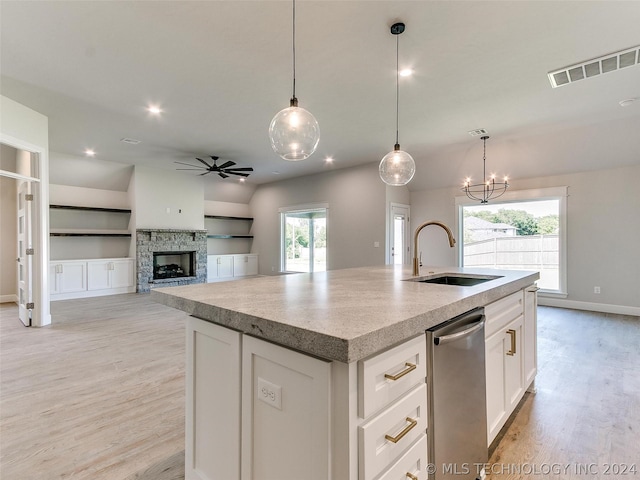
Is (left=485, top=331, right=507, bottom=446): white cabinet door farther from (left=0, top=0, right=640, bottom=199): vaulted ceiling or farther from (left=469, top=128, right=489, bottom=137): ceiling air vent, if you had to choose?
(left=469, top=128, right=489, bottom=137): ceiling air vent

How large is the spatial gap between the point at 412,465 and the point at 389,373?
0.41 metres

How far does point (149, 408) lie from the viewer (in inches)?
90.1

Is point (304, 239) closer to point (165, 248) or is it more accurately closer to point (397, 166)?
point (165, 248)

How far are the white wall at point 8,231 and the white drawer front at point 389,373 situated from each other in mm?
8020

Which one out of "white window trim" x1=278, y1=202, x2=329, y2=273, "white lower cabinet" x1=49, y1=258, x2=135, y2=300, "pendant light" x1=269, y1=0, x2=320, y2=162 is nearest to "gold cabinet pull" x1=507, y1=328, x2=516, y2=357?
"pendant light" x1=269, y1=0, x2=320, y2=162

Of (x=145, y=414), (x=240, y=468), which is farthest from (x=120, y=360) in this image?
(x=240, y=468)

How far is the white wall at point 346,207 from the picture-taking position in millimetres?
7027

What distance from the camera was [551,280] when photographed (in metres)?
6.11

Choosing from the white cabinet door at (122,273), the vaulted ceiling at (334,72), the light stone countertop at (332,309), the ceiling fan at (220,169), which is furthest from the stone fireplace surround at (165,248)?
the light stone countertop at (332,309)

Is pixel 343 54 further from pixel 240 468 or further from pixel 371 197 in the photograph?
pixel 371 197

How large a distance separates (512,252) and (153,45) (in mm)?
7201

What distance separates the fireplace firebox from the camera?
801 centimetres

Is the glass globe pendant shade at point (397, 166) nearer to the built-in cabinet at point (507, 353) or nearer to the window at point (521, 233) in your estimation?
the built-in cabinet at point (507, 353)

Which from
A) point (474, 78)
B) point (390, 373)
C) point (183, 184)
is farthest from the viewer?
point (183, 184)
